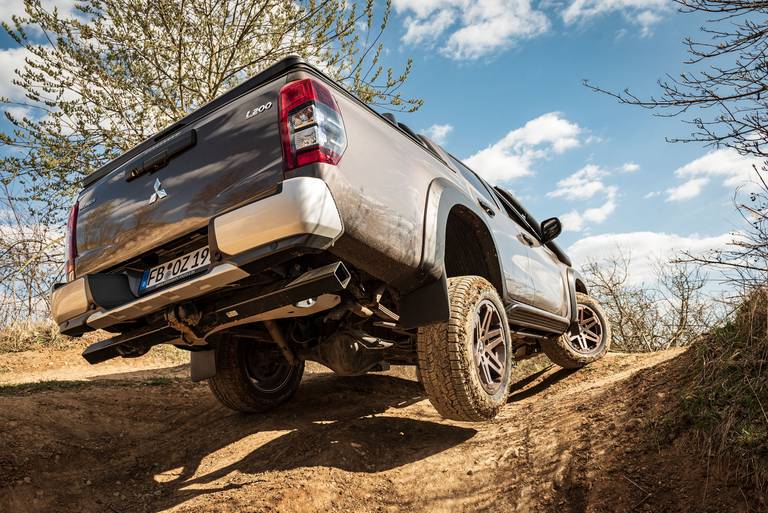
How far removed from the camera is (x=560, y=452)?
107 inches

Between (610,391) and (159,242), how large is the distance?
3.01 meters

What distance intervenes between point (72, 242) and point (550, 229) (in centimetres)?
408

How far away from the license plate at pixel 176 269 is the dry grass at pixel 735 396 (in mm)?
2424

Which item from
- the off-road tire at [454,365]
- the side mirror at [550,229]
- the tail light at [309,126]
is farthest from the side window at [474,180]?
the tail light at [309,126]

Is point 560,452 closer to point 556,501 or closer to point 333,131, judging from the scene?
point 556,501

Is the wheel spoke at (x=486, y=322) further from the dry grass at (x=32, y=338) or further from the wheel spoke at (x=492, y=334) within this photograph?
the dry grass at (x=32, y=338)

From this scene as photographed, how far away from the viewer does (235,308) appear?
7.93ft

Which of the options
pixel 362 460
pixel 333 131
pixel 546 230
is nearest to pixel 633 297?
pixel 546 230

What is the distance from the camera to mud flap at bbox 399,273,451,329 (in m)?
2.67

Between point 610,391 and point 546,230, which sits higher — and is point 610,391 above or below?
below

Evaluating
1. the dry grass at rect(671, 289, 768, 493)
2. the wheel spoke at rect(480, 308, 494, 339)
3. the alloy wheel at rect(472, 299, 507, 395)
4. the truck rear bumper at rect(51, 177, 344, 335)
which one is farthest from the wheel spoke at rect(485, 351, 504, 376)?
the truck rear bumper at rect(51, 177, 344, 335)

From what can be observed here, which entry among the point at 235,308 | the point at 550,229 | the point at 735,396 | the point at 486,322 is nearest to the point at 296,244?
the point at 235,308

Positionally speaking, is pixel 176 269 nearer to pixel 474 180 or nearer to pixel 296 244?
pixel 296 244

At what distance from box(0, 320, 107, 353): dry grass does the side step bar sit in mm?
7154
